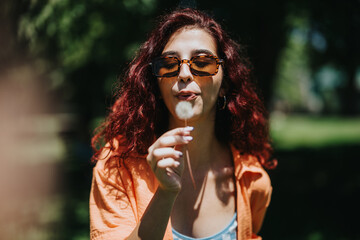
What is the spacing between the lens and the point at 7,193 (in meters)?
7.30

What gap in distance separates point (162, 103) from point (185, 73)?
43 centimetres

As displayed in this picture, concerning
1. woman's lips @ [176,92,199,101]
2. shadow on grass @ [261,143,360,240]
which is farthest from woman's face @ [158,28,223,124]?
shadow on grass @ [261,143,360,240]

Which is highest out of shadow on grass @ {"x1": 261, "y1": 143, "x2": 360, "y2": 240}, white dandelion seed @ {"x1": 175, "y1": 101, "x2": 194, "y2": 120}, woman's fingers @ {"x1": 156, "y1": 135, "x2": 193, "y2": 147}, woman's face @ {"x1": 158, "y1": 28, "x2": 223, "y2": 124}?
woman's face @ {"x1": 158, "y1": 28, "x2": 223, "y2": 124}

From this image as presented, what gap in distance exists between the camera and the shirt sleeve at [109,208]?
1.70m

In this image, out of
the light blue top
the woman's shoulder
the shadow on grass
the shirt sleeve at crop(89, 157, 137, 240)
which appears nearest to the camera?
the shirt sleeve at crop(89, 157, 137, 240)

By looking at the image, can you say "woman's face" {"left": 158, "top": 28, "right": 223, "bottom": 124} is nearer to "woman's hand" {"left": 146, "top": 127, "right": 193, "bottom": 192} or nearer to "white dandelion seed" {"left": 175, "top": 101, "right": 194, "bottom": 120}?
"white dandelion seed" {"left": 175, "top": 101, "right": 194, "bottom": 120}

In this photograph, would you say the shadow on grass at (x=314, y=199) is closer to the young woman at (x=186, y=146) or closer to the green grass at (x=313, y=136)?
the green grass at (x=313, y=136)

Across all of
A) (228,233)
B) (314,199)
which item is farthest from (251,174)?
(314,199)

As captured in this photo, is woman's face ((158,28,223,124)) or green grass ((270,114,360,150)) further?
green grass ((270,114,360,150))

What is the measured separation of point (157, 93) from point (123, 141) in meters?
0.40

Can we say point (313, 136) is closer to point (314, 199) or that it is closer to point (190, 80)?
point (314, 199)

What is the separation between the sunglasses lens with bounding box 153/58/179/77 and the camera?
6.13 feet

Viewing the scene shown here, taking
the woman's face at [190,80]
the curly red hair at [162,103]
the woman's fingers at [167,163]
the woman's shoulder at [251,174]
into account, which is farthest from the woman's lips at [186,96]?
the woman's shoulder at [251,174]

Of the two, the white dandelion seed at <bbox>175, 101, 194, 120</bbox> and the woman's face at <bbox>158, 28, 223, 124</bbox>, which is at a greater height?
the woman's face at <bbox>158, 28, 223, 124</bbox>
